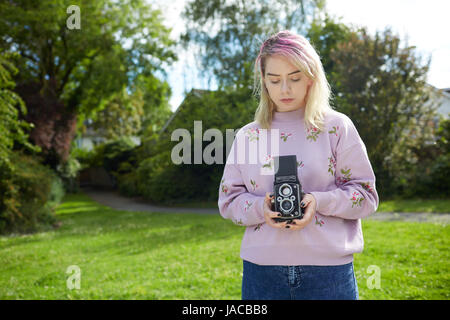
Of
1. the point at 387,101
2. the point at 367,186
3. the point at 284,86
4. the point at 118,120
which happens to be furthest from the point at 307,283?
the point at 118,120

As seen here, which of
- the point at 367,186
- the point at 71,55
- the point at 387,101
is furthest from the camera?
the point at 71,55

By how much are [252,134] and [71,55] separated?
17.2 meters

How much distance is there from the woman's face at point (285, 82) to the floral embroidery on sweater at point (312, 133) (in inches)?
5.6

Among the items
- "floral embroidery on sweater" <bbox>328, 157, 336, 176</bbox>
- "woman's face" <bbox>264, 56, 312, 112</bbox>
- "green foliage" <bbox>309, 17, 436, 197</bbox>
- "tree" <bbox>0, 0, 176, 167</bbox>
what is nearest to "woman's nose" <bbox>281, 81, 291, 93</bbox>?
"woman's face" <bbox>264, 56, 312, 112</bbox>

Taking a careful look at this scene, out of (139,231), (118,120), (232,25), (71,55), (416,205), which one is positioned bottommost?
(139,231)

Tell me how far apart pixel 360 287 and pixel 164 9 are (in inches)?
683

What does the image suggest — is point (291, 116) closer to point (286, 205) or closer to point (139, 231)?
point (286, 205)

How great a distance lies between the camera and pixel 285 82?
1.68 metres

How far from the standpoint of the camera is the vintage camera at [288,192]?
1.47 m

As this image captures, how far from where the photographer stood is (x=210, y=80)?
1928 cm

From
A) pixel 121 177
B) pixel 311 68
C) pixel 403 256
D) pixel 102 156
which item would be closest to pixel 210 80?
pixel 121 177

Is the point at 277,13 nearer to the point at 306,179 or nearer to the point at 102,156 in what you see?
the point at 102,156

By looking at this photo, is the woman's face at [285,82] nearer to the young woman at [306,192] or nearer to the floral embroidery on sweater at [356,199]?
the young woman at [306,192]

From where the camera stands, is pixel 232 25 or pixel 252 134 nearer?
pixel 252 134
